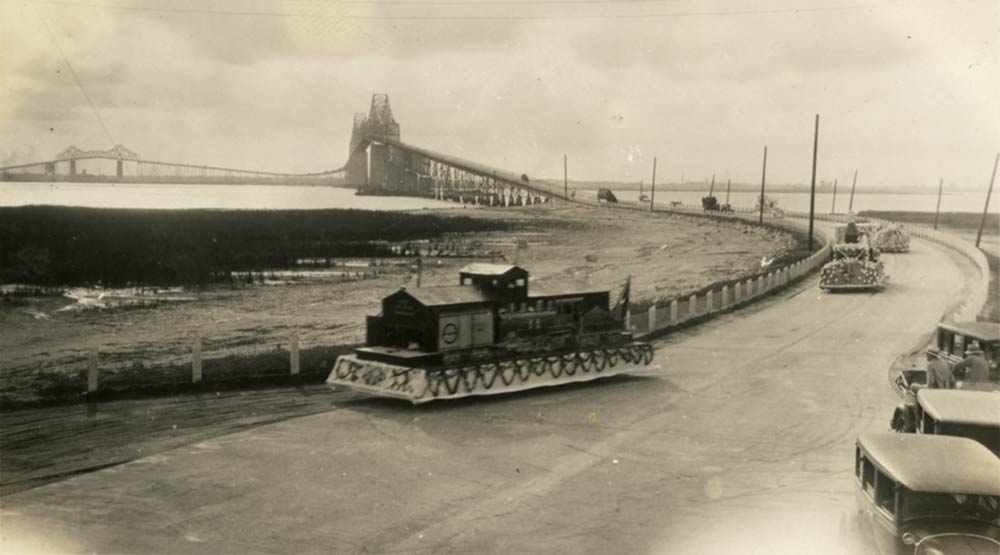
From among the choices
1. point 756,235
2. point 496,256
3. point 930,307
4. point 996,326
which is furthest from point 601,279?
point 996,326

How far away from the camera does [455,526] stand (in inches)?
483

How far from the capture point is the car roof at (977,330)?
15.8 metres

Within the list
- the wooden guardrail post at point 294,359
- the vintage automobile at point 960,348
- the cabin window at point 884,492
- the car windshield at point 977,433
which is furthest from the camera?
the wooden guardrail post at point 294,359

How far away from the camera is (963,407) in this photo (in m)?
11.5

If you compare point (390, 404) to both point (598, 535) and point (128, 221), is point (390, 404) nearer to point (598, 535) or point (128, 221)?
point (598, 535)

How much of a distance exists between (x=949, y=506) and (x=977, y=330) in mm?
8429

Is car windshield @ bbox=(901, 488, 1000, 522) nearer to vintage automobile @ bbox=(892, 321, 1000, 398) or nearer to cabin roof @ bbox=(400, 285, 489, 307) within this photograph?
vintage automobile @ bbox=(892, 321, 1000, 398)

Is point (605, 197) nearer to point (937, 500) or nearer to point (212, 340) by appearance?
point (212, 340)

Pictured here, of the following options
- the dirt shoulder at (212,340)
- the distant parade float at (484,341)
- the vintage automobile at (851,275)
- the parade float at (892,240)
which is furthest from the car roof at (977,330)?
the parade float at (892,240)

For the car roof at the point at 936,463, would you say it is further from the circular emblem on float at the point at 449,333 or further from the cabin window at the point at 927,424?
the circular emblem on float at the point at 449,333

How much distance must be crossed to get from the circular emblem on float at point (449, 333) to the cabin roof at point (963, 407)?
9.87 meters

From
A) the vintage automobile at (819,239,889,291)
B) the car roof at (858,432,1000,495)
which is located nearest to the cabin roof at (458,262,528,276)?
the car roof at (858,432,1000,495)

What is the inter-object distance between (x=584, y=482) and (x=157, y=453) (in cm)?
746

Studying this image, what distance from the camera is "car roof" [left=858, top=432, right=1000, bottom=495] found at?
8.87 metres
